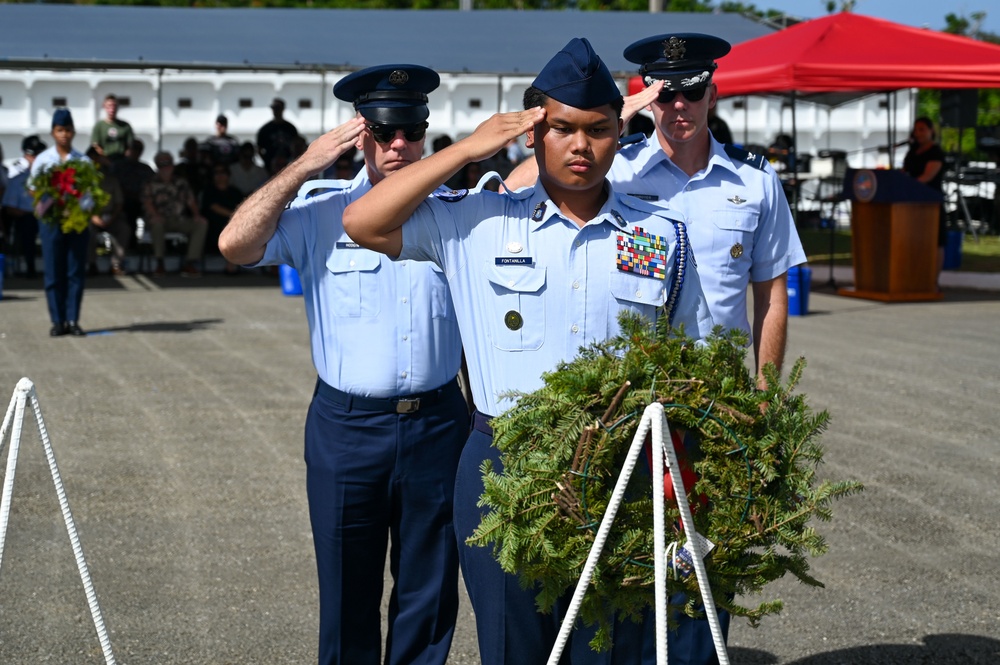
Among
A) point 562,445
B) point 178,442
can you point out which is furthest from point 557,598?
point 178,442

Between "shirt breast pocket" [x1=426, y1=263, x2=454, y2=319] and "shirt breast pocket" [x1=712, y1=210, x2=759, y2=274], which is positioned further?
"shirt breast pocket" [x1=712, y1=210, x2=759, y2=274]

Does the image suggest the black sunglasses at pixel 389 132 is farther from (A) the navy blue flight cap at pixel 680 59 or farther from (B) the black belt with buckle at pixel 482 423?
(B) the black belt with buckle at pixel 482 423

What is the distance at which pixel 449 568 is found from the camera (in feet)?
13.1

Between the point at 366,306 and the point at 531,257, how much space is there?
92 cm

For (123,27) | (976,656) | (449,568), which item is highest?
(123,27)

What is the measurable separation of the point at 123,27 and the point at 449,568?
16.3 metres

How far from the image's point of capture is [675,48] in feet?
13.5

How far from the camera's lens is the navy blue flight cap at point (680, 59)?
4039mm

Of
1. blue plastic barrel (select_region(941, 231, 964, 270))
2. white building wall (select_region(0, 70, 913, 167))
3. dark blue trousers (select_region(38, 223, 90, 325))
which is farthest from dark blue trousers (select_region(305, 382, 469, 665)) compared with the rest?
white building wall (select_region(0, 70, 913, 167))

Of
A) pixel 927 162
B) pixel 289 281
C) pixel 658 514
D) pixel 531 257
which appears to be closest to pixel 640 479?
pixel 658 514

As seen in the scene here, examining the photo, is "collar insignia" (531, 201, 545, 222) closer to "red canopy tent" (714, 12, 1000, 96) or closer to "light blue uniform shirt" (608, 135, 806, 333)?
"light blue uniform shirt" (608, 135, 806, 333)

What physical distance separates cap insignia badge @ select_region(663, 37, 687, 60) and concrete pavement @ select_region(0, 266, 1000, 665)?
133cm

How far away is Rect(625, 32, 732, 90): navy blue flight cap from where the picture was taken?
159 inches

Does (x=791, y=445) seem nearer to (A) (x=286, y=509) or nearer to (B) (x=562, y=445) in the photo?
(B) (x=562, y=445)
